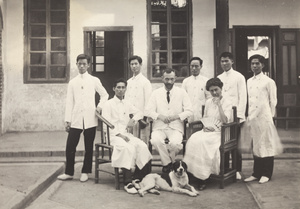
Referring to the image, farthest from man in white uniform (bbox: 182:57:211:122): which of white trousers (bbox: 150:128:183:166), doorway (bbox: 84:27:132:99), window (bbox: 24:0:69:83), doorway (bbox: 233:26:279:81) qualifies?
doorway (bbox: 84:27:132:99)

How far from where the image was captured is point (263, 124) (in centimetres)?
549

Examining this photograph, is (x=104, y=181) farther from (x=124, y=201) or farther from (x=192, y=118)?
(x=192, y=118)

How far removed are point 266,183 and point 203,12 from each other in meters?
5.20

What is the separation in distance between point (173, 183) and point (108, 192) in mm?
808

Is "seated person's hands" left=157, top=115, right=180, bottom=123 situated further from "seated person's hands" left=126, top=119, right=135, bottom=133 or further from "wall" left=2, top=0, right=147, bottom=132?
"wall" left=2, top=0, right=147, bottom=132

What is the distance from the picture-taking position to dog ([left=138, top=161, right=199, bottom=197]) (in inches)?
191

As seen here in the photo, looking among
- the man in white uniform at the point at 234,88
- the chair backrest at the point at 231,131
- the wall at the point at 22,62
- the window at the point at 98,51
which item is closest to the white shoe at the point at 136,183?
the chair backrest at the point at 231,131

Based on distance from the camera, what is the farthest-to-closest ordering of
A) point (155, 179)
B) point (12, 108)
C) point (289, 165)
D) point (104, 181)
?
point (12, 108), point (289, 165), point (104, 181), point (155, 179)

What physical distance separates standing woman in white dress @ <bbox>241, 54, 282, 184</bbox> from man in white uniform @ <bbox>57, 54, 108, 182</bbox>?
2162 mm

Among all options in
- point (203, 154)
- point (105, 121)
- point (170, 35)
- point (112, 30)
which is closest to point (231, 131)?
point (203, 154)

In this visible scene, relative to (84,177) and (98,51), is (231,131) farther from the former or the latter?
(98,51)

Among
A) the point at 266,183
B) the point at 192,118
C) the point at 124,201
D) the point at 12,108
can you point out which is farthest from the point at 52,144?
the point at 266,183

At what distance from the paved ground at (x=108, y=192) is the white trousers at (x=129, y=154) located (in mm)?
355

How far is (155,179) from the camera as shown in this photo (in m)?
5.11
